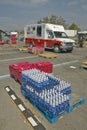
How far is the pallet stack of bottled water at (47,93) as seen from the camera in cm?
379

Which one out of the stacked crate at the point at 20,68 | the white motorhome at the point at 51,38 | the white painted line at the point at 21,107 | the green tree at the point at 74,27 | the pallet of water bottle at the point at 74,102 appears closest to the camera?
the pallet of water bottle at the point at 74,102

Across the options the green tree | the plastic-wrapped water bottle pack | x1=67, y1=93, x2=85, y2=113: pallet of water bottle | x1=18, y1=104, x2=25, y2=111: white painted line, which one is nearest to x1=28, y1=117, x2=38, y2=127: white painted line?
x1=18, y1=104, x2=25, y2=111: white painted line

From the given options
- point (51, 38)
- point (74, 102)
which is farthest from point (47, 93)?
point (51, 38)

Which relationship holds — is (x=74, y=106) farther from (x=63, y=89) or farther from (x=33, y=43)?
(x=33, y=43)

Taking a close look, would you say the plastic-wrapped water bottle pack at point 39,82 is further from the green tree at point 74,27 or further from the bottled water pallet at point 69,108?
the green tree at point 74,27

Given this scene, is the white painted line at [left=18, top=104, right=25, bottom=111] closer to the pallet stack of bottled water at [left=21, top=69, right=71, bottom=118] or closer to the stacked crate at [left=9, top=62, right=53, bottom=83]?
the pallet stack of bottled water at [left=21, top=69, right=71, bottom=118]

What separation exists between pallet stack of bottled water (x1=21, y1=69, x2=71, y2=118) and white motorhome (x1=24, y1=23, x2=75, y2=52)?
11300 mm

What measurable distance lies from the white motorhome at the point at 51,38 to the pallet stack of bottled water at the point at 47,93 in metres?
11.3

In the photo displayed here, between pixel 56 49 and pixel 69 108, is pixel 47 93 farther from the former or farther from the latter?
pixel 56 49

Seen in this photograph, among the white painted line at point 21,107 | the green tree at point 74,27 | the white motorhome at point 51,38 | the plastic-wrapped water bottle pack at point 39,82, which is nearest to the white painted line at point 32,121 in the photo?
the white painted line at point 21,107

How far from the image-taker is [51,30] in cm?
1628

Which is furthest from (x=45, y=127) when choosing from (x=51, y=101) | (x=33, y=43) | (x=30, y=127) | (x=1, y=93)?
(x=33, y=43)

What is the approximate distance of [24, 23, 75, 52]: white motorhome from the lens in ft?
52.3

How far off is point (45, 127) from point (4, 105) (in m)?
1.66
